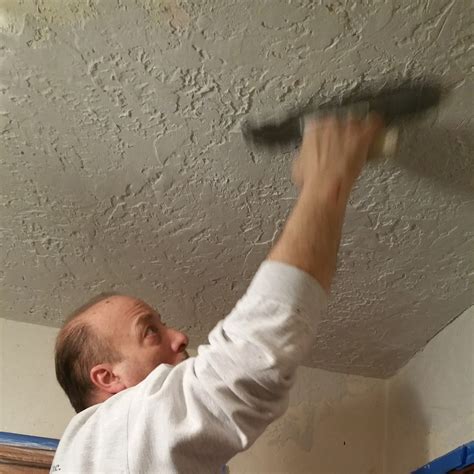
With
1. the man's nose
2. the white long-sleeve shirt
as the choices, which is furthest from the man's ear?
the white long-sleeve shirt

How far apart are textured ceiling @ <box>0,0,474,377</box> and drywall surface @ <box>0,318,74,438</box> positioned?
4.6 inches

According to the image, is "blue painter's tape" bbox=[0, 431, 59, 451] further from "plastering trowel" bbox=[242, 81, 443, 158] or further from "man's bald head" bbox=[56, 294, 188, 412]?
"plastering trowel" bbox=[242, 81, 443, 158]

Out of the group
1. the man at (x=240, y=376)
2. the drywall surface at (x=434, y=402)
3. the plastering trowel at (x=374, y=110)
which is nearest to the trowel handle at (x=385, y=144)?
the plastering trowel at (x=374, y=110)

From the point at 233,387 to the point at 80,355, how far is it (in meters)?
0.44

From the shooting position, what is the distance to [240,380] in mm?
599

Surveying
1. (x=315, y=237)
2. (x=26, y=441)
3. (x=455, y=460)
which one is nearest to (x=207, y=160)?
(x=315, y=237)

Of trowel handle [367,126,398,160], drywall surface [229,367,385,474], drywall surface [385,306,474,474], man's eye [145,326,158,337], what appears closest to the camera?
trowel handle [367,126,398,160]

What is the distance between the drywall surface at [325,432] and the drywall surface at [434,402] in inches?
1.8

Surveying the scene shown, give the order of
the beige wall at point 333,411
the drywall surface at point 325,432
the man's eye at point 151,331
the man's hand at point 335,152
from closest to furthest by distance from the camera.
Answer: the man's hand at point 335,152
the man's eye at point 151,331
the beige wall at point 333,411
the drywall surface at point 325,432

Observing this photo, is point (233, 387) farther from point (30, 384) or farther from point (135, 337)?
point (30, 384)

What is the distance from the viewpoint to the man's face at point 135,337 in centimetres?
91

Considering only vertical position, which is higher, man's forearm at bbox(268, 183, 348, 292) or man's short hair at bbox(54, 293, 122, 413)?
man's short hair at bbox(54, 293, 122, 413)

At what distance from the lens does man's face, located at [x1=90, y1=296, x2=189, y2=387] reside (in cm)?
91

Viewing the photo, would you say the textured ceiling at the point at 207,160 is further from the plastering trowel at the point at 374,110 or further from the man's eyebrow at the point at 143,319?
the man's eyebrow at the point at 143,319
